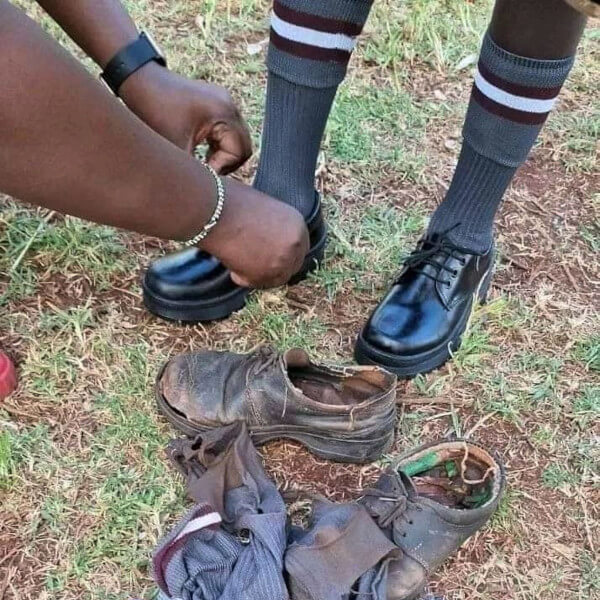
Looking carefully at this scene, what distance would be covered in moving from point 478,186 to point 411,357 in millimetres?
313

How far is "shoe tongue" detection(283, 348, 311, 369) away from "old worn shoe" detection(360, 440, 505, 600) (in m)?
0.21

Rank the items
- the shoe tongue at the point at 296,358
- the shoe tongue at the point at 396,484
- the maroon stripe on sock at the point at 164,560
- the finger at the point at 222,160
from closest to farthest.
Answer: the maroon stripe on sock at the point at 164,560 → the shoe tongue at the point at 396,484 → the shoe tongue at the point at 296,358 → the finger at the point at 222,160

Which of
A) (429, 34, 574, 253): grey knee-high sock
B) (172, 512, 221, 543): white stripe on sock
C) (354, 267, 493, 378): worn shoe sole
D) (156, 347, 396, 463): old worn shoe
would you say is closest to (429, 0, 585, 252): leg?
(429, 34, 574, 253): grey knee-high sock

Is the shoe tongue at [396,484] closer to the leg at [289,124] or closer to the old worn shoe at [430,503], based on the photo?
the old worn shoe at [430,503]

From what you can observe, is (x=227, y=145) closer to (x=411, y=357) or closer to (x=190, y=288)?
(x=190, y=288)

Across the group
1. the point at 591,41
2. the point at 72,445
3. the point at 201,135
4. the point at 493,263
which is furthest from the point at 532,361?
the point at 591,41

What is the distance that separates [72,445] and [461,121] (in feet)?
4.06

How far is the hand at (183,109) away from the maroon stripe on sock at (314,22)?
0.17m

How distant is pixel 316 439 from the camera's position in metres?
1.32

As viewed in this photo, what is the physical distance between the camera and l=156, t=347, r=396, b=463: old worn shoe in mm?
1287

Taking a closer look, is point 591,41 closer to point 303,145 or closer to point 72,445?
point 303,145

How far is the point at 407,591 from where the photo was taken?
1.14m

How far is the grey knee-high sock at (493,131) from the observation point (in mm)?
1312

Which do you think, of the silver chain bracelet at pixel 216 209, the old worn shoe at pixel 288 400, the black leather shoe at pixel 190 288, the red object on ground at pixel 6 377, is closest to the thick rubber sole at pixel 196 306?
the black leather shoe at pixel 190 288
